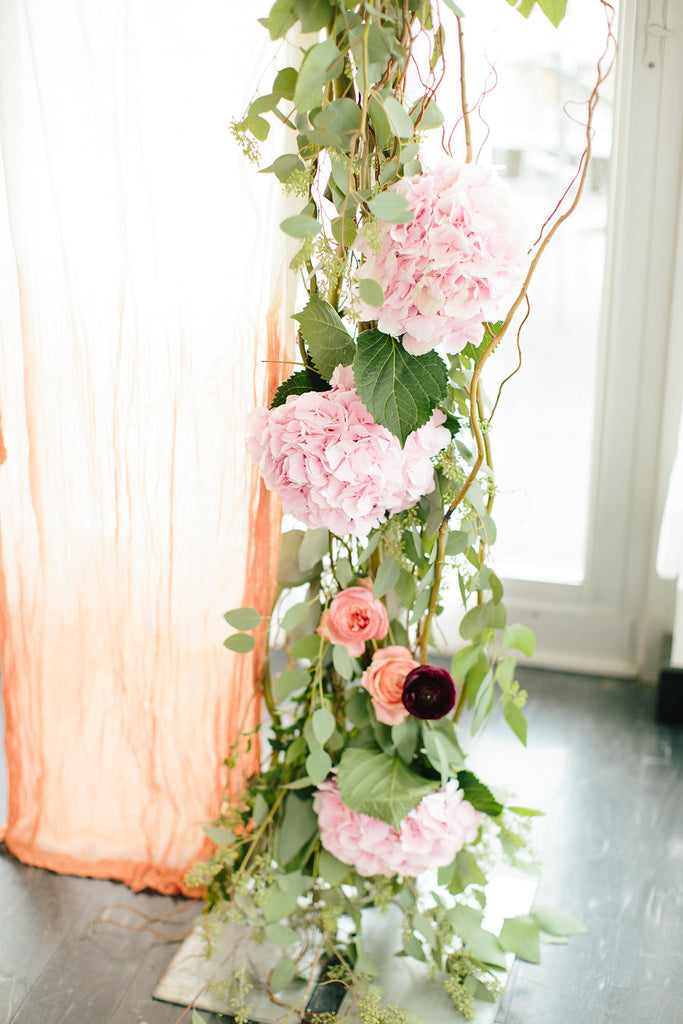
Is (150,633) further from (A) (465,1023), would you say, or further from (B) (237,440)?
(A) (465,1023)

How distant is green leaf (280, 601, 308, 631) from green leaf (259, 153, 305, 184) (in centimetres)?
51

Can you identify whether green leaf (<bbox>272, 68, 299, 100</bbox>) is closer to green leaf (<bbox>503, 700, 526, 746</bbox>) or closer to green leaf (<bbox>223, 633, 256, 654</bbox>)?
green leaf (<bbox>223, 633, 256, 654</bbox>)

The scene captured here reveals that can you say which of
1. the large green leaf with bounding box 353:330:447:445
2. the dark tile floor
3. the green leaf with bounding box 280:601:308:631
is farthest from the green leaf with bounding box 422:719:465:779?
the large green leaf with bounding box 353:330:447:445

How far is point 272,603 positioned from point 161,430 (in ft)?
0.93

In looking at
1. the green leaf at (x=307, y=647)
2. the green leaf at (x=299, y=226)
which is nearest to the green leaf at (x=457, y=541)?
the green leaf at (x=307, y=647)

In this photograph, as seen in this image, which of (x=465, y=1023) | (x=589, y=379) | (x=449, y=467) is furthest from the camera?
(x=589, y=379)

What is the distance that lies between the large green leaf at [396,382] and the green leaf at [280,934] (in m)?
0.70

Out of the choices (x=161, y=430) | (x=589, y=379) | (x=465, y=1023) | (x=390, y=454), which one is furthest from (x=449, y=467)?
(x=589, y=379)

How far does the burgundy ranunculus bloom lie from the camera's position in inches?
45.6

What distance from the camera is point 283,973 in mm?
1253

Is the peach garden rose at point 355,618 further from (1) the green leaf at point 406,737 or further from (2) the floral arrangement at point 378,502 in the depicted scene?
(1) the green leaf at point 406,737

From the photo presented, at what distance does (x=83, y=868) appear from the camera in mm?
1528

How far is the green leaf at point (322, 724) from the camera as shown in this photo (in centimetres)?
121

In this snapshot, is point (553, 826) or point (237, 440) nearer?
point (237, 440)
